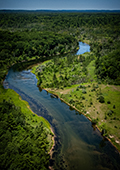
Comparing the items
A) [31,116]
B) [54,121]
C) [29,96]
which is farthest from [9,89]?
[54,121]

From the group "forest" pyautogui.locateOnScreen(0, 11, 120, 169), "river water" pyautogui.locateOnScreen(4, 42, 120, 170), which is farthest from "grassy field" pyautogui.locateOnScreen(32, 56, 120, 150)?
"river water" pyautogui.locateOnScreen(4, 42, 120, 170)

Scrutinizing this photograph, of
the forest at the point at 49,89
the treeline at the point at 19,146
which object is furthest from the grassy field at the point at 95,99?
the treeline at the point at 19,146

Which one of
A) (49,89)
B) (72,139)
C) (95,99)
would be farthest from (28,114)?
(95,99)

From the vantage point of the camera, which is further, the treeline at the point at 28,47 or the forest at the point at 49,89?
the treeline at the point at 28,47

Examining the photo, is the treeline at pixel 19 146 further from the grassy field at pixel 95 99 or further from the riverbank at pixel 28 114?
the grassy field at pixel 95 99

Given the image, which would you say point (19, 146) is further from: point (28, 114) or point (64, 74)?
point (64, 74)
